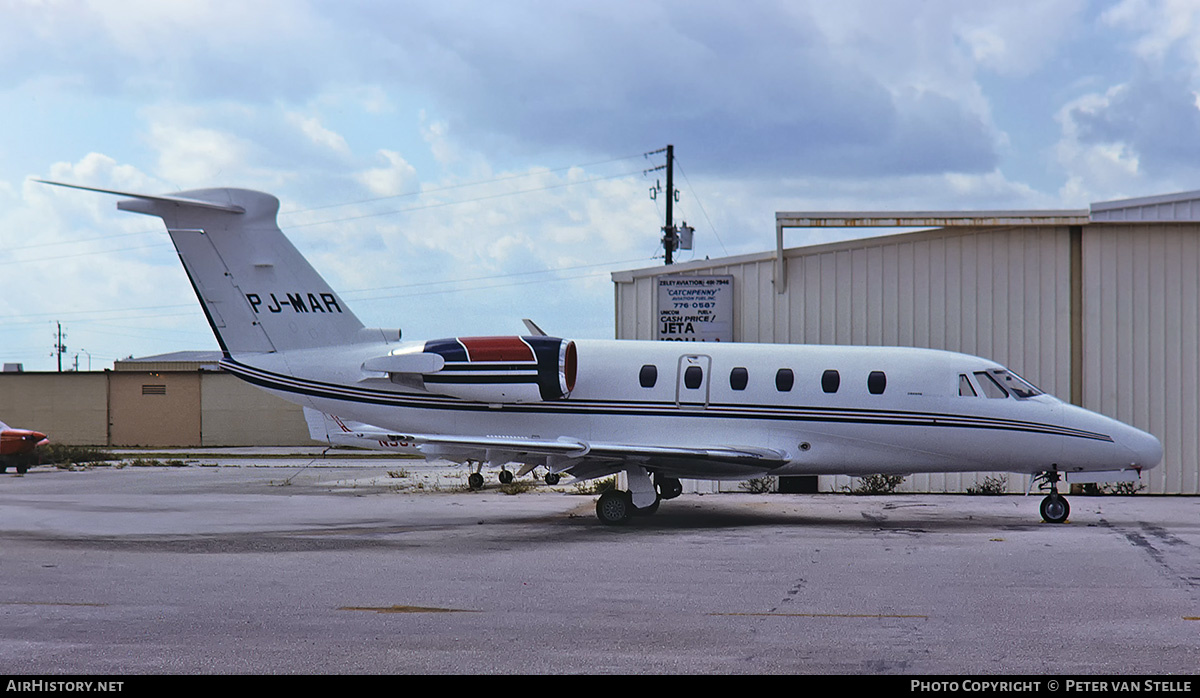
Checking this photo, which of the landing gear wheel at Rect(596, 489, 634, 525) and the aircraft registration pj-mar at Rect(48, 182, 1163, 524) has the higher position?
the aircraft registration pj-mar at Rect(48, 182, 1163, 524)

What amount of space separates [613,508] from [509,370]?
262 centimetres

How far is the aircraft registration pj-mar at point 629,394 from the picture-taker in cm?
1568

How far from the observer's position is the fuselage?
51.4ft

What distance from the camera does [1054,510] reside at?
1591 centimetres

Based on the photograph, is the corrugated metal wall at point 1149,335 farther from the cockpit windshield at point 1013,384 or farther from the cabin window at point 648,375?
the cabin window at point 648,375

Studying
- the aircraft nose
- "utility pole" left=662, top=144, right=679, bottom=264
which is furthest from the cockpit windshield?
"utility pole" left=662, top=144, right=679, bottom=264

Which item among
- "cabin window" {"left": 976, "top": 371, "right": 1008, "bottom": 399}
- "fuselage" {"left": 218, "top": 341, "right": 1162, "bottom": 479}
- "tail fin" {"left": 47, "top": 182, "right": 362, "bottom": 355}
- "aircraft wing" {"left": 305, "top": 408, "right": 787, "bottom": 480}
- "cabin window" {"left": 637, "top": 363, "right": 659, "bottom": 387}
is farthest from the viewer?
"tail fin" {"left": 47, "top": 182, "right": 362, "bottom": 355}

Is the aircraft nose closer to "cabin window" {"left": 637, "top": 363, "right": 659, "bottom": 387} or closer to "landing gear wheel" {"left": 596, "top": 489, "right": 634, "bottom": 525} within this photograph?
"cabin window" {"left": 637, "top": 363, "right": 659, "bottom": 387}

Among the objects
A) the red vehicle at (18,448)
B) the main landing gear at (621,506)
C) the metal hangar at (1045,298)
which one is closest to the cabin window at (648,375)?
the main landing gear at (621,506)

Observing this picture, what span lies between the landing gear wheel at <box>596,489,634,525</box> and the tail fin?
4.96m

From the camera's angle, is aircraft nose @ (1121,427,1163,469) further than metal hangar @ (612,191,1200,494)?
No

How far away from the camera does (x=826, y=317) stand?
21.8 metres
